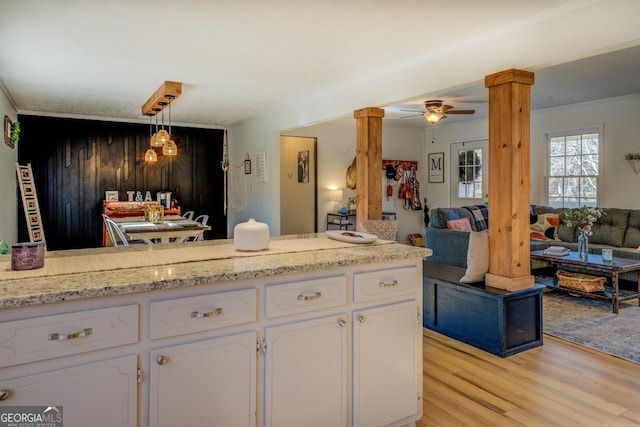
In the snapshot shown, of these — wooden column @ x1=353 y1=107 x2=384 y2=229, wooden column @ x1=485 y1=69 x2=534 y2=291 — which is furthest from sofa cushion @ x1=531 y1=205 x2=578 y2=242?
wooden column @ x1=485 y1=69 x2=534 y2=291

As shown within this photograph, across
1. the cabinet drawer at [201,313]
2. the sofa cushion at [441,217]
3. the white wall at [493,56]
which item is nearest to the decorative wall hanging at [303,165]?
the white wall at [493,56]

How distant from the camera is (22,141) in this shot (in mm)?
6586

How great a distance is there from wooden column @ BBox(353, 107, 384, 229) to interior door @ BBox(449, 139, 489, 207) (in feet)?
11.7

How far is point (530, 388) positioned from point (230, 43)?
3.37m

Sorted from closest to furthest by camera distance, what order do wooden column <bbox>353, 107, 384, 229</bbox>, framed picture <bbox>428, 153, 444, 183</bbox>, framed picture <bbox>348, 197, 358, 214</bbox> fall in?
1. wooden column <bbox>353, 107, 384, 229</bbox>
2. framed picture <bbox>348, 197, 358, 214</bbox>
3. framed picture <bbox>428, 153, 444, 183</bbox>

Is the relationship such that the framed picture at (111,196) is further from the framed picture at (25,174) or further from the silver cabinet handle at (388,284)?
the silver cabinet handle at (388,284)

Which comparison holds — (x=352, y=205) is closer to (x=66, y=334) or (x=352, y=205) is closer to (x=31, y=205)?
(x=31, y=205)

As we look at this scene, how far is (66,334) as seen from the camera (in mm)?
1354

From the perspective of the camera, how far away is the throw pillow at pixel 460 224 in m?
5.57

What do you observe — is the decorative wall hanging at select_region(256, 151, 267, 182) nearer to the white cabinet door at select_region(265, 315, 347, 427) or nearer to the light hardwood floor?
the light hardwood floor

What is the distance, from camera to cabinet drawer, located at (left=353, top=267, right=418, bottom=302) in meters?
1.99

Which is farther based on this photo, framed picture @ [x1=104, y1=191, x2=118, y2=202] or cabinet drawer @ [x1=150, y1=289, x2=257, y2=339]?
framed picture @ [x1=104, y1=191, x2=118, y2=202]

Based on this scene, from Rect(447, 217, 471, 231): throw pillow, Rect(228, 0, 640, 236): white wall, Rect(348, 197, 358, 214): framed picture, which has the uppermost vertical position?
Rect(228, 0, 640, 236): white wall

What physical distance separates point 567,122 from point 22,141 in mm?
8414
